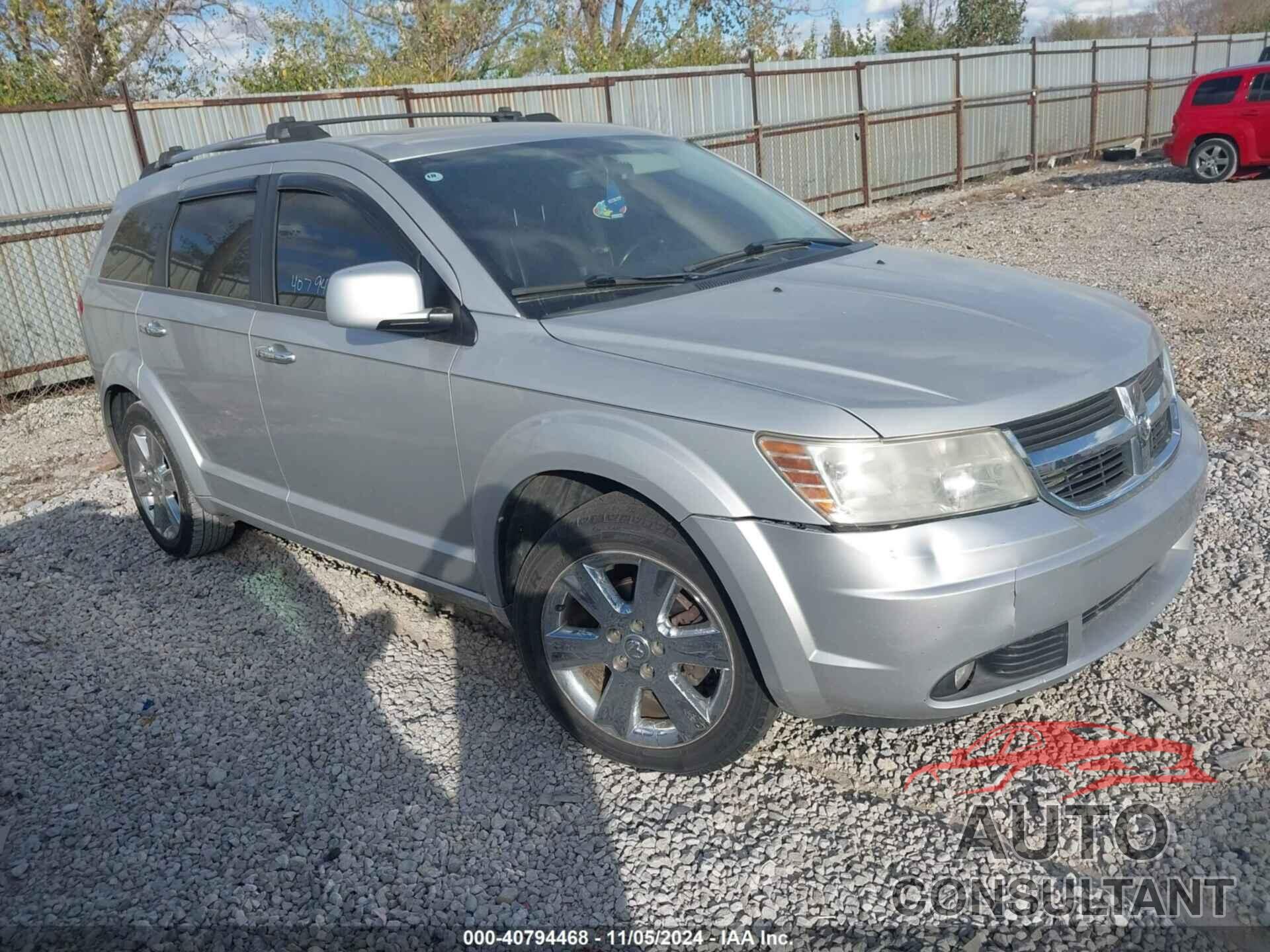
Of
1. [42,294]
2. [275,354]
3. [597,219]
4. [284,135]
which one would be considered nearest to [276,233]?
[275,354]

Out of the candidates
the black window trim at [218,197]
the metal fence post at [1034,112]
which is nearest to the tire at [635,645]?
the black window trim at [218,197]

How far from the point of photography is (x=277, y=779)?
10.9ft

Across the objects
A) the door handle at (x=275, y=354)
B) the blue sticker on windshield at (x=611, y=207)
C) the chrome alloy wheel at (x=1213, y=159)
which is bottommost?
the chrome alloy wheel at (x=1213, y=159)

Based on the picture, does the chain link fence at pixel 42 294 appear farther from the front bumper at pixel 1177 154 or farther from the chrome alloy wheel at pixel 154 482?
the front bumper at pixel 1177 154

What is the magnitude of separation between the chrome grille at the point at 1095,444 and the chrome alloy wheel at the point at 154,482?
149 inches

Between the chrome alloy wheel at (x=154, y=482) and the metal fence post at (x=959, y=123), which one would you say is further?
the metal fence post at (x=959, y=123)

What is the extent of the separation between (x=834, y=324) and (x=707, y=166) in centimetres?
158

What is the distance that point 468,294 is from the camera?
322 cm

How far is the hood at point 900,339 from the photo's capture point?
2.56m

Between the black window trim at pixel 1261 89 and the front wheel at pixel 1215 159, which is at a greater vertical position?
the black window trim at pixel 1261 89

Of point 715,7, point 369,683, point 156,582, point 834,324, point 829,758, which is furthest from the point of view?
point 715,7

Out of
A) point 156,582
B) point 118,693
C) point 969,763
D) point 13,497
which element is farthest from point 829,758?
point 13,497

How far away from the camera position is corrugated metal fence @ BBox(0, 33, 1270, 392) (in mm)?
9055

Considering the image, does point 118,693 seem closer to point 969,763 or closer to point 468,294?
point 468,294
